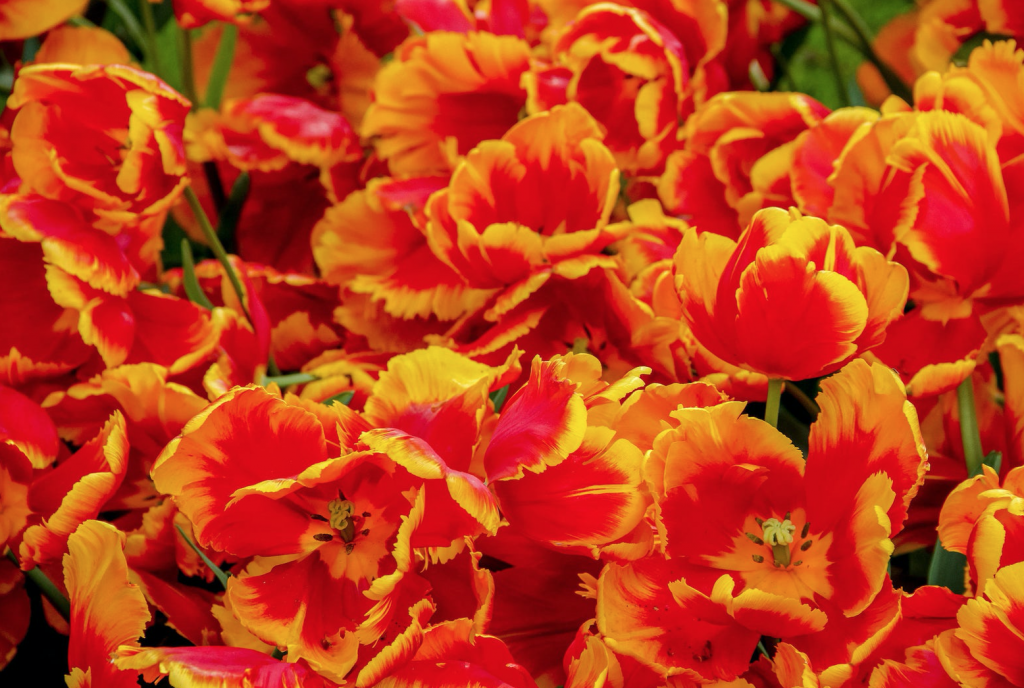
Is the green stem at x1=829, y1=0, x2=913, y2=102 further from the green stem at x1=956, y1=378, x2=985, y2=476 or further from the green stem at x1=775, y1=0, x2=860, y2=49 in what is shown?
the green stem at x1=956, y1=378, x2=985, y2=476

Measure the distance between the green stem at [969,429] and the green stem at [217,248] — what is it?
36 cm

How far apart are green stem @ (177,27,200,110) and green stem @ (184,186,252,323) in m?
0.21

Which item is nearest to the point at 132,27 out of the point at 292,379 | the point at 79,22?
the point at 79,22

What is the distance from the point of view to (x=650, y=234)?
0.55m

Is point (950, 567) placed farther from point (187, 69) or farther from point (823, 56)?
point (823, 56)

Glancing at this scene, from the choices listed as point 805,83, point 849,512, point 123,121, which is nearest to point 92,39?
point 123,121

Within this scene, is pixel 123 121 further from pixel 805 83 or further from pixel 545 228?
pixel 805 83

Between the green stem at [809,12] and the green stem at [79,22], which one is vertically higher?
the green stem at [79,22]

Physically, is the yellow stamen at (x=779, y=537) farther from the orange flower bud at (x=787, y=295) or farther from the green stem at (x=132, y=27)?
the green stem at (x=132, y=27)

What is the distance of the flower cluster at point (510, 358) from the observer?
35cm

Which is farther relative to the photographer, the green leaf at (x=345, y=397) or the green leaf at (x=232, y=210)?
the green leaf at (x=232, y=210)

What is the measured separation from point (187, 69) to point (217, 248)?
0.80 ft

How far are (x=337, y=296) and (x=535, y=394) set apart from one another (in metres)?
0.29

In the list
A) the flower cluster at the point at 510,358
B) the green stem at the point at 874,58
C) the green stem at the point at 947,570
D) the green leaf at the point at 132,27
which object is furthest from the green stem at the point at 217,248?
the green stem at the point at 874,58
